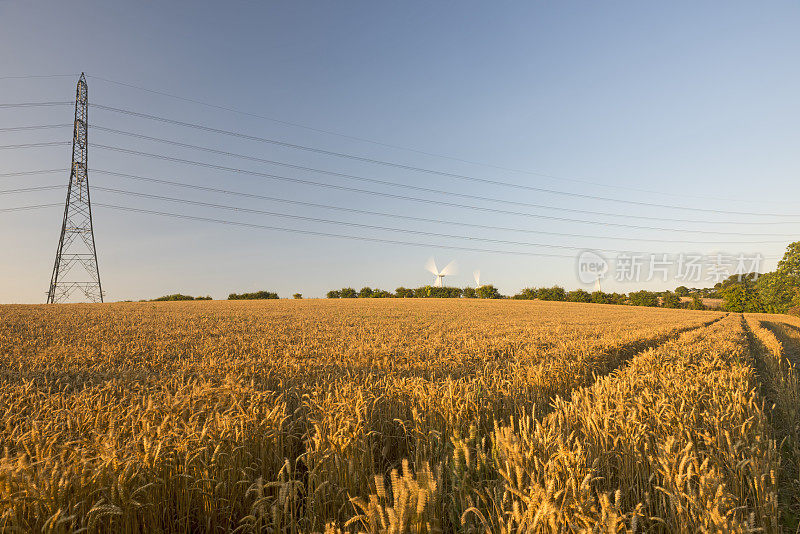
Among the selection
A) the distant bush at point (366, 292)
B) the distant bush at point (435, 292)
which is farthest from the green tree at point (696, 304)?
the distant bush at point (366, 292)

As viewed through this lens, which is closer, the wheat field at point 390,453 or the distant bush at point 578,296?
the wheat field at point 390,453

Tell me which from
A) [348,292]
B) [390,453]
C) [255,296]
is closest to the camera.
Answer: [390,453]

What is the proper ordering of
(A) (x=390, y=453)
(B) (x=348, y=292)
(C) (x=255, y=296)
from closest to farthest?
(A) (x=390, y=453)
(C) (x=255, y=296)
(B) (x=348, y=292)

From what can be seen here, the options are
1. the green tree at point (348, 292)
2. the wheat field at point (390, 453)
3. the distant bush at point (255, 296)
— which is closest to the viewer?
the wheat field at point (390, 453)

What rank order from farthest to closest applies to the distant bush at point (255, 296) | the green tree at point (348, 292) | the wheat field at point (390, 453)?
the green tree at point (348, 292) → the distant bush at point (255, 296) → the wheat field at point (390, 453)

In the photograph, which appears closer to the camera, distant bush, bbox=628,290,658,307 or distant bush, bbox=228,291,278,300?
distant bush, bbox=228,291,278,300

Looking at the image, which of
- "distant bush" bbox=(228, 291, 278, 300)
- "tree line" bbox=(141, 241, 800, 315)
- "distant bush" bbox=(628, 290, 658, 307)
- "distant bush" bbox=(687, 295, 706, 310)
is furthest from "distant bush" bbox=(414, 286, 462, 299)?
"distant bush" bbox=(687, 295, 706, 310)

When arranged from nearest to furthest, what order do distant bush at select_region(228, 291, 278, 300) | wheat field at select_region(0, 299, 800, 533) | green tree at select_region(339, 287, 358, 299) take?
wheat field at select_region(0, 299, 800, 533) < distant bush at select_region(228, 291, 278, 300) < green tree at select_region(339, 287, 358, 299)

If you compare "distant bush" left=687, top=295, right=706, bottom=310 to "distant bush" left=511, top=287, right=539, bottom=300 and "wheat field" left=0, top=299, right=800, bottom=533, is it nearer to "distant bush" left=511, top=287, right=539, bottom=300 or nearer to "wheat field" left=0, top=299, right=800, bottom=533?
"distant bush" left=511, top=287, right=539, bottom=300

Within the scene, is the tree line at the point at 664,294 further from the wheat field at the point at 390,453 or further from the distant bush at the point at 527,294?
the wheat field at the point at 390,453

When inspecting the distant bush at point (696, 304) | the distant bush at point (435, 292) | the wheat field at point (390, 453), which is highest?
the distant bush at point (435, 292)

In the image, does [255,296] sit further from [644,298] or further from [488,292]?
[644,298]

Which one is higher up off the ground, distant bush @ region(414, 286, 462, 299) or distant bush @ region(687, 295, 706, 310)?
distant bush @ region(414, 286, 462, 299)

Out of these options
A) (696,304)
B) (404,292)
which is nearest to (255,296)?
(404,292)
